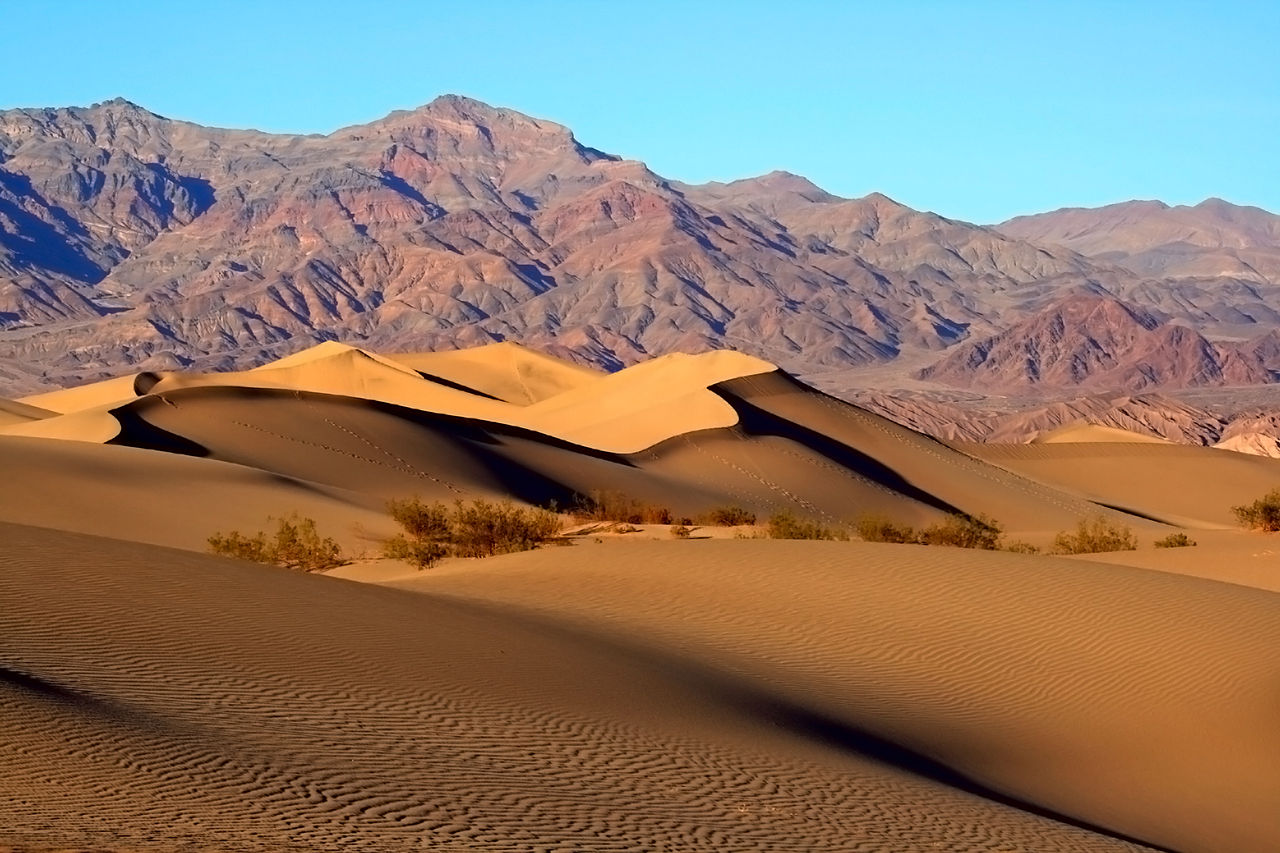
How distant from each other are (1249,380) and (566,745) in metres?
189

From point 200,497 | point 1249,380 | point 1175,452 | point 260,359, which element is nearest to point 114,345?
point 260,359

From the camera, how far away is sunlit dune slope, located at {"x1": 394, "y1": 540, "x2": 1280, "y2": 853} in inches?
580

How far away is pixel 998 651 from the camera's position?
18.5 metres

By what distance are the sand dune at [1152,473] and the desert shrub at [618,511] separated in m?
28.0

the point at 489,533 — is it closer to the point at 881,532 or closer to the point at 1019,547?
the point at 881,532

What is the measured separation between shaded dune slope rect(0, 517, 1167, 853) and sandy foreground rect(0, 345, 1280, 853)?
1.6 inches

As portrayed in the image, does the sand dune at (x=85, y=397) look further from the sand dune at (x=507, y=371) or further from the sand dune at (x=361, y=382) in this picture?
the sand dune at (x=507, y=371)

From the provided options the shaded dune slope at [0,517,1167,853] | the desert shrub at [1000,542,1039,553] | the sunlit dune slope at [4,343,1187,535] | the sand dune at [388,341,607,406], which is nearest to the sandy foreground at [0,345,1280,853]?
the shaded dune slope at [0,517,1167,853]

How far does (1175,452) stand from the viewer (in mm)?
71625

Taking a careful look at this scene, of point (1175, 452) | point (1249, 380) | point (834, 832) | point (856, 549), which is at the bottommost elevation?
point (834, 832)

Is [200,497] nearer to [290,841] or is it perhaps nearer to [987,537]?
[987,537]

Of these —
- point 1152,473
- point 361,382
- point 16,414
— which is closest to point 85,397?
point 361,382

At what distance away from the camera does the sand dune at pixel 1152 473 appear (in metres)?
65.0

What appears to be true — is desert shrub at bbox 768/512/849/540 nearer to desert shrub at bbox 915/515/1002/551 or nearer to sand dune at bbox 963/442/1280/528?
desert shrub at bbox 915/515/1002/551
